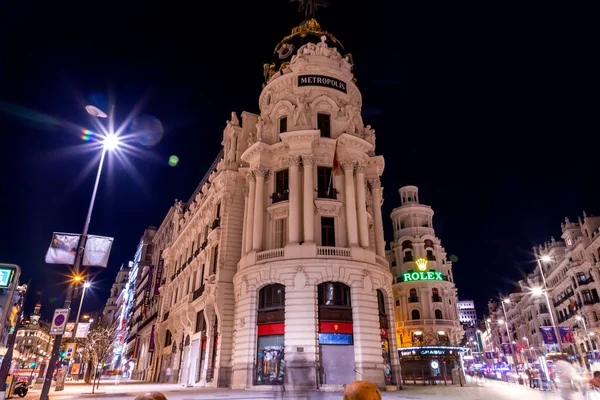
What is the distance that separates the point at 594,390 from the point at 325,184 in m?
25.5

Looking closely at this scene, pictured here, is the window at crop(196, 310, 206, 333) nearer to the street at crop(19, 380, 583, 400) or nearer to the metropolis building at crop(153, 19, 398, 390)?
the metropolis building at crop(153, 19, 398, 390)

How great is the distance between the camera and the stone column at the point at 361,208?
31.3m

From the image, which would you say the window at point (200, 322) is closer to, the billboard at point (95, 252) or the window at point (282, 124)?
the window at point (282, 124)

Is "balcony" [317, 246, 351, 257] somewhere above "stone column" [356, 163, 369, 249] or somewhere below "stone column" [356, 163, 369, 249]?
below

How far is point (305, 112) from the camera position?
113ft

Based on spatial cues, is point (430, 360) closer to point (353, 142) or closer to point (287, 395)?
point (353, 142)

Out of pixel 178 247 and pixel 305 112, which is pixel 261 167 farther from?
pixel 178 247

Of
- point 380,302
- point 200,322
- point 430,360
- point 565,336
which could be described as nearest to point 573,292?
point 430,360

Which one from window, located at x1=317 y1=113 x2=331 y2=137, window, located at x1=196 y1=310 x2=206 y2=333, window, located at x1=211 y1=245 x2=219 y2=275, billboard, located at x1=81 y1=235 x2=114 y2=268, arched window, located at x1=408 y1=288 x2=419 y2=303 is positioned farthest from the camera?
→ arched window, located at x1=408 y1=288 x2=419 y2=303

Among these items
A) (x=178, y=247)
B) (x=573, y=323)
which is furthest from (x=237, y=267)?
(x=573, y=323)

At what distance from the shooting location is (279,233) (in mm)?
32750

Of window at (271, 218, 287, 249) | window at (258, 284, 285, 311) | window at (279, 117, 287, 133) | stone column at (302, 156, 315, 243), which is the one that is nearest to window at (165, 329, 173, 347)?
window at (258, 284, 285, 311)

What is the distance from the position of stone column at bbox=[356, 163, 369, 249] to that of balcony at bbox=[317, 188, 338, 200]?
205 cm

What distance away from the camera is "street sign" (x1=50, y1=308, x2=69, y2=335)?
13453 mm
